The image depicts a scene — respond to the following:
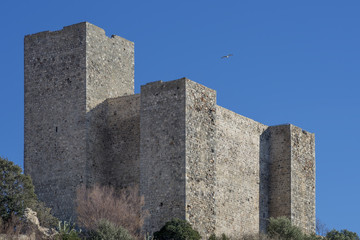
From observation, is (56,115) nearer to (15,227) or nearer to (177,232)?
(15,227)

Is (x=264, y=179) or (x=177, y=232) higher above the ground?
(x=264, y=179)

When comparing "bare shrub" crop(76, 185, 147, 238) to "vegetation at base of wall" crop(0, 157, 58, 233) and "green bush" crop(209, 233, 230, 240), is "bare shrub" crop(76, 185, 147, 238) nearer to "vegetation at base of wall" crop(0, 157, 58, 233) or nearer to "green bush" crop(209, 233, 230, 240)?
"vegetation at base of wall" crop(0, 157, 58, 233)

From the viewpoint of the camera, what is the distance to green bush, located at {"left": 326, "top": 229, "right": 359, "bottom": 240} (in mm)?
44366

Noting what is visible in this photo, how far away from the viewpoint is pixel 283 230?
129 feet

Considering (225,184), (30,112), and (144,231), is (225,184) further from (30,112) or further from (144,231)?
(30,112)

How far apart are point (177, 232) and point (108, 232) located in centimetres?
236

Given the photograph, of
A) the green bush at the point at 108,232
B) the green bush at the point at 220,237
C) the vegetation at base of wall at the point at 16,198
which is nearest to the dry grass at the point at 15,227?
the vegetation at base of wall at the point at 16,198

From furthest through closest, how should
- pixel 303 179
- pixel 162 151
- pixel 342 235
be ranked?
pixel 342 235, pixel 303 179, pixel 162 151

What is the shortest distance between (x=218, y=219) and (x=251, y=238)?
149 cm

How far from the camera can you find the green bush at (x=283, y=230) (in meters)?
38.8

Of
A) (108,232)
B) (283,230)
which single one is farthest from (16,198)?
(283,230)

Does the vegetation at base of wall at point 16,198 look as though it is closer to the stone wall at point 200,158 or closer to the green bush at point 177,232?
the green bush at point 177,232

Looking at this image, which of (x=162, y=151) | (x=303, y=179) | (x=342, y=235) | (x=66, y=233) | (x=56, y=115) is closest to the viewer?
(x=66, y=233)

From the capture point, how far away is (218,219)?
37.6 meters
